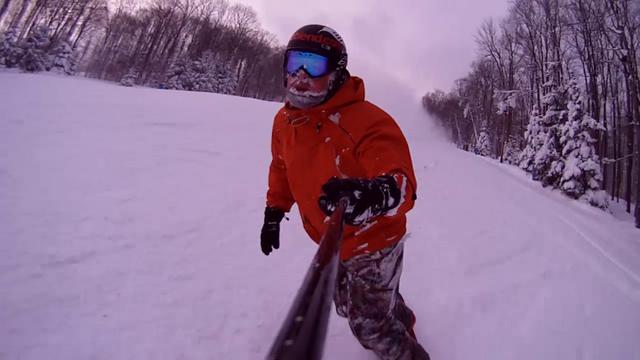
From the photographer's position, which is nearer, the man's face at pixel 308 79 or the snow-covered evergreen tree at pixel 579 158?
the man's face at pixel 308 79

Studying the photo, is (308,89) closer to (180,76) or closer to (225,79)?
(180,76)

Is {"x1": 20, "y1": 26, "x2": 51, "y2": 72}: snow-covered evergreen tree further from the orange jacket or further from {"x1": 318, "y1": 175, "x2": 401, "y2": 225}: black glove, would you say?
{"x1": 318, "y1": 175, "x2": 401, "y2": 225}: black glove

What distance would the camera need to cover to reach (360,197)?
125 centimetres

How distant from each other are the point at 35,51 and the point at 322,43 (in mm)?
38200

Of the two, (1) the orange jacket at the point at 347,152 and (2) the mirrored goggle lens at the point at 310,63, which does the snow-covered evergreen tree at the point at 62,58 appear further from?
(1) the orange jacket at the point at 347,152

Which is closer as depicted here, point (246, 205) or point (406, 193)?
point (406, 193)

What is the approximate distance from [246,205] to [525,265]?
413 cm

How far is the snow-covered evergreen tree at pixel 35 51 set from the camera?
93.9 ft

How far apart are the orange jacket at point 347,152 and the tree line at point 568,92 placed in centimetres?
1503

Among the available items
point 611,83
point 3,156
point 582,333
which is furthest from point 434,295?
point 611,83

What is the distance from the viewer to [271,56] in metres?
49.2

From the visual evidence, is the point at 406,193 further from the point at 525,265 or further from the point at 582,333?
the point at 525,265

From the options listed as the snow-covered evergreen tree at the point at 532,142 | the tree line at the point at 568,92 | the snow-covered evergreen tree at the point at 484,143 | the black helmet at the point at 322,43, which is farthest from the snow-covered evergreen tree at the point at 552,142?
the snow-covered evergreen tree at the point at 484,143

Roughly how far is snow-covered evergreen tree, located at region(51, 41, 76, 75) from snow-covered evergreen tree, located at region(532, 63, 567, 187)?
4096 cm
